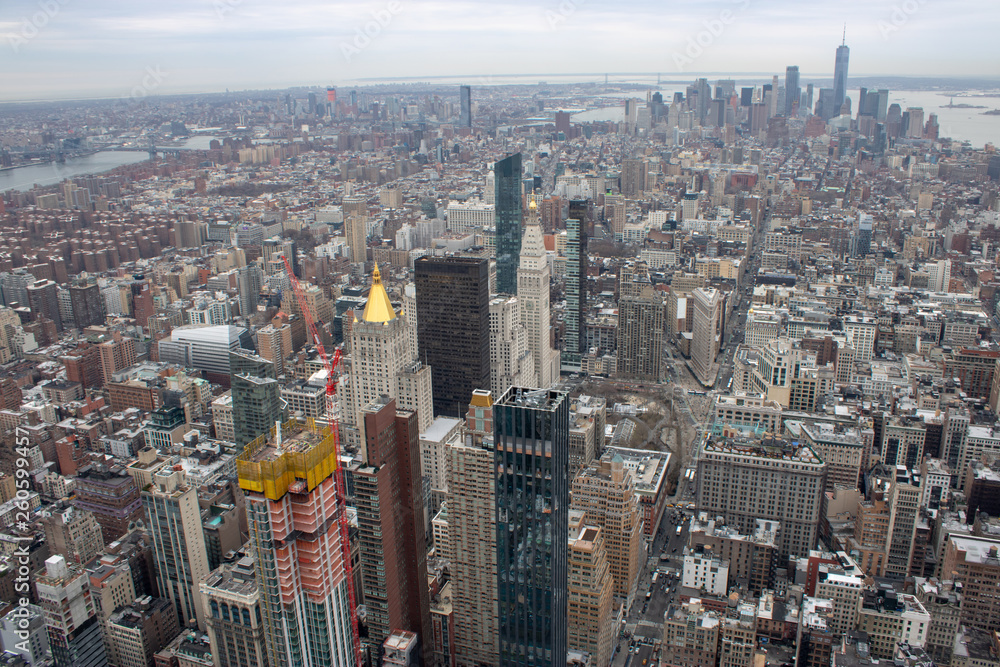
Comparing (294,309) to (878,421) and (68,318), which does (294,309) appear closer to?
(68,318)

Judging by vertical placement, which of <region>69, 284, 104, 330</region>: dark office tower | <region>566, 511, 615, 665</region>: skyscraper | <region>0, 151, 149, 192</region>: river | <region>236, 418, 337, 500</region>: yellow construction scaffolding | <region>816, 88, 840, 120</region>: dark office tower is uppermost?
<region>816, 88, 840, 120</region>: dark office tower

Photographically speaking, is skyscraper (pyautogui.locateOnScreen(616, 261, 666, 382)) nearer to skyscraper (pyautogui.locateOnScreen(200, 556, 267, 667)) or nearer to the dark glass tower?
the dark glass tower

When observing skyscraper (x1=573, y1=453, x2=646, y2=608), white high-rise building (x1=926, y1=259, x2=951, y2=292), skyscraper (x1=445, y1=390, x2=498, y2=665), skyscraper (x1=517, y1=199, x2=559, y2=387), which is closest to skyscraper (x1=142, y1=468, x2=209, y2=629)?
skyscraper (x1=445, y1=390, x2=498, y2=665)

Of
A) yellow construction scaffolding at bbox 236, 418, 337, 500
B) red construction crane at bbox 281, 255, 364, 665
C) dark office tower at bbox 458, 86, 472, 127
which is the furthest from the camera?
dark office tower at bbox 458, 86, 472, 127

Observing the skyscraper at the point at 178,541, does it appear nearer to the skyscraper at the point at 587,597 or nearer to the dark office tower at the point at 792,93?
the skyscraper at the point at 587,597

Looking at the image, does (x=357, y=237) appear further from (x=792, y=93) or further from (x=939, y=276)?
(x=792, y=93)

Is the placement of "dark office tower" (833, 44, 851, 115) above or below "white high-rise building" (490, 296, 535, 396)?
above

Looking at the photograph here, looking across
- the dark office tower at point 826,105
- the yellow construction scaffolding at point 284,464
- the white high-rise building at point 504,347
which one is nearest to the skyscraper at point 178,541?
the yellow construction scaffolding at point 284,464

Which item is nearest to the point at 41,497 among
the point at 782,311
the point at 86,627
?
the point at 86,627
